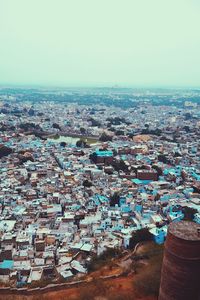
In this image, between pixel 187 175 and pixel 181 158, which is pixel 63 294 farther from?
pixel 181 158

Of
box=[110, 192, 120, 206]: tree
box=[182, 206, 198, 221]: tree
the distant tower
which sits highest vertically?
the distant tower

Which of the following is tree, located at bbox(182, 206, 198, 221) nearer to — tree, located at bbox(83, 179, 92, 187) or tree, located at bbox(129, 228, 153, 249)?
tree, located at bbox(129, 228, 153, 249)

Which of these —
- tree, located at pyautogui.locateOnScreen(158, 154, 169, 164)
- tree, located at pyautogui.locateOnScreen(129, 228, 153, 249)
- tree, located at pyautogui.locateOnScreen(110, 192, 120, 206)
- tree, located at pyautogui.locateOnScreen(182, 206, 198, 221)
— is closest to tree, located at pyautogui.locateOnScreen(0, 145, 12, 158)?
tree, located at pyautogui.locateOnScreen(158, 154, 169, 164)

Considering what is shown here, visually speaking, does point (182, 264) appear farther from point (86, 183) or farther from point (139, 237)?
point (86, 183)

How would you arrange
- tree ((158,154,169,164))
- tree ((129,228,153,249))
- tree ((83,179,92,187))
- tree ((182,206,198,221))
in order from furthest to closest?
1. tree ((158,154,169,164))
2. tree ((83,179,92,187))
3. tree ((182,206,198,221))
4. tree ((129,228,153,249))

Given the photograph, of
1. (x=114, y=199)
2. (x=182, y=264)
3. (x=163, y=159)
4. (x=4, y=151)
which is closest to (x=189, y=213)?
(x=114, y=199)

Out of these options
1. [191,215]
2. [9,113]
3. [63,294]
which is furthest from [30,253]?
[9,113]
